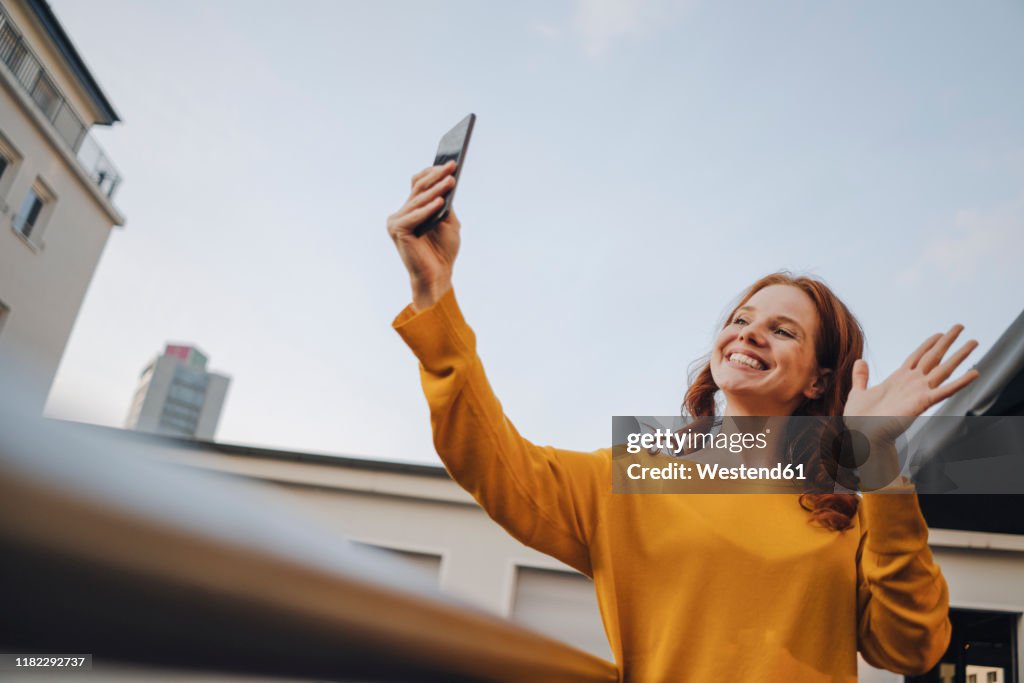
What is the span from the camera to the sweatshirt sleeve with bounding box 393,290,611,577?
100 centimetres

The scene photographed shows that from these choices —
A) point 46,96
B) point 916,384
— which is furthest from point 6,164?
point 916,384

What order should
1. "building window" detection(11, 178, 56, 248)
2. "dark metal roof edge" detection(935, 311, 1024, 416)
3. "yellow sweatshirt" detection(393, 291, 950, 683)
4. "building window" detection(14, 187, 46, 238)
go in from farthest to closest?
"building window" detection(11, 178, 56, 248) < "building window" detection(14, 187, 46, 238) < "dark metal roof edge" detection(935, 311, 1024, 416) < "yellow sweatshirt" detection(393, 291, 950, 683)

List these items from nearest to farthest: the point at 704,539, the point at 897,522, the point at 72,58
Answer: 1. the point at 897,522
2. the point at 704,539
3. the point at 72,58

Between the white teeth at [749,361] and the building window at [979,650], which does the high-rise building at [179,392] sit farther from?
the white teeth at [749,361]

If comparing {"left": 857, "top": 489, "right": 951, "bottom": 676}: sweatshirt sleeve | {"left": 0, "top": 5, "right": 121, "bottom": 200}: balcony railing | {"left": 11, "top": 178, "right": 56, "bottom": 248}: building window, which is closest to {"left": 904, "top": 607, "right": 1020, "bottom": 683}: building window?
{"left": 857, "top": 489, "right": 951, "bottom": 676}: sweatshirt sleeve

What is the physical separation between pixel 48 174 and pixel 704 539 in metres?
26.6

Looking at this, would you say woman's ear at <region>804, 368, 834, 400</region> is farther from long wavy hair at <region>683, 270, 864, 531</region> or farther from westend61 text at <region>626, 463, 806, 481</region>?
westend61 text at <region>626, 463, 806, 481</region>

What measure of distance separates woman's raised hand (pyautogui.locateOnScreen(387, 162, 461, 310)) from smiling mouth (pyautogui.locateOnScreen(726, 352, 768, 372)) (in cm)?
78

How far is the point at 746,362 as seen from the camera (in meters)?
1.53

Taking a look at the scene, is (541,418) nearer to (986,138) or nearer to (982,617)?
(982,617)

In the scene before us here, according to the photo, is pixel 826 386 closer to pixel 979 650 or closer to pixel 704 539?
pixel 704 539

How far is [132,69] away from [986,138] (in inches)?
2335

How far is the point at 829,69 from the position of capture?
1105 cm

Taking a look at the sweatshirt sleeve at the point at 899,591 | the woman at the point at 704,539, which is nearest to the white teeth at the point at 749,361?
the woman at the point at 704,539
